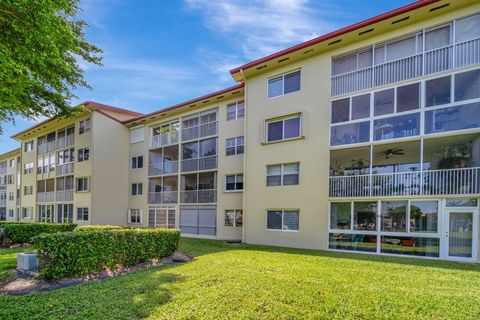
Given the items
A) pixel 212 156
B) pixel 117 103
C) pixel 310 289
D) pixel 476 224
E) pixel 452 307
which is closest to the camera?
pixel 452 307

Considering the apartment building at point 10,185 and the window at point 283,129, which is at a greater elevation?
the window at point 283,129

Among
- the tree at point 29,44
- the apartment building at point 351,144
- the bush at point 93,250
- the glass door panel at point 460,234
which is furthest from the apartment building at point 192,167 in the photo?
the glass door panel at point 460,234

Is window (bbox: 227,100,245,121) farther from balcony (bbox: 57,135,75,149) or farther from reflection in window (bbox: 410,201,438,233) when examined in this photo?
balcony (bbox: 57,135,75,149)

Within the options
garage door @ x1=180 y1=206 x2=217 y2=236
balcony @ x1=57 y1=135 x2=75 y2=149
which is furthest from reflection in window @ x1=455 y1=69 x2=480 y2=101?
balcony @ x1=57 y1=135 x2=75 y2=149

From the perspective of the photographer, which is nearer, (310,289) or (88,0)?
(310,289)

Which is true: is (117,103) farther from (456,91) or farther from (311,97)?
(456,91)

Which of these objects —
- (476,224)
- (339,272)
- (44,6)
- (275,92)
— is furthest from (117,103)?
(476,224)

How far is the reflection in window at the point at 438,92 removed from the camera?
1109cm

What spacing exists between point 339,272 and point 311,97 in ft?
30.2

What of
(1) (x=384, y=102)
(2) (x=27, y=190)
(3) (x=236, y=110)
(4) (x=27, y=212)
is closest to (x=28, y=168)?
(2) (x=27, y=190)

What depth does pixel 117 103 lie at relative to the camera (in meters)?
26.7

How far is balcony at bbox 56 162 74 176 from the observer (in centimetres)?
2569

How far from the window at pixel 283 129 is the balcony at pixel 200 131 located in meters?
5.13

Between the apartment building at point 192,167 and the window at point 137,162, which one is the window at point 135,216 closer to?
the apartment building at point 192,167
